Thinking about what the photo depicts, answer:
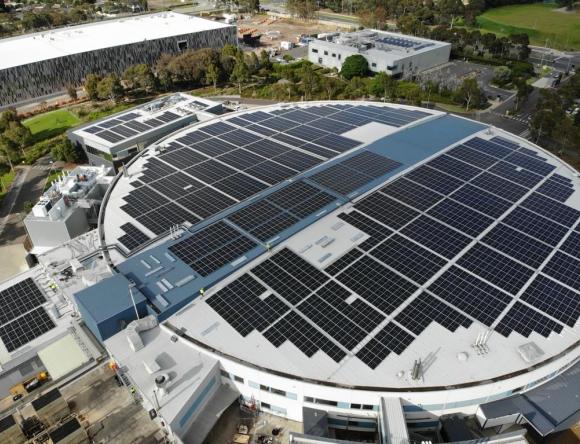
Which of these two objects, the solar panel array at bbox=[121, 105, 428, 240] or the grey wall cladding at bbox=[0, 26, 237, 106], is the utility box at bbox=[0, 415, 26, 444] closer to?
the solar panel array at bbox=[121, 105, 428, 240]

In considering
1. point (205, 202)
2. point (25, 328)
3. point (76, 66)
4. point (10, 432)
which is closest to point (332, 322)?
point (205, 202)

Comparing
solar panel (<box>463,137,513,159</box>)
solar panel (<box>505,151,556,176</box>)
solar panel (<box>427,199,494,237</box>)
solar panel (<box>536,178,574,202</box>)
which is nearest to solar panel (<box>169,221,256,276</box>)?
solar panel (<box>427,199,494,237</box>)

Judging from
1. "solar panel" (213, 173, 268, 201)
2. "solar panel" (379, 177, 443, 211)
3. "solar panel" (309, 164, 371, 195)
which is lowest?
"solar panel" (379, 177, 443, 211)

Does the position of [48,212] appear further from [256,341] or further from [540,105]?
[540,105]

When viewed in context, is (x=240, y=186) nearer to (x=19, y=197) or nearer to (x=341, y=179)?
(x=341, y=179)

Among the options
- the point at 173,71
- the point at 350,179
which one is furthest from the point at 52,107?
the point at 350,179

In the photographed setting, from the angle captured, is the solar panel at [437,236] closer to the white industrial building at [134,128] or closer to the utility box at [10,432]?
the utility box at [10,432]

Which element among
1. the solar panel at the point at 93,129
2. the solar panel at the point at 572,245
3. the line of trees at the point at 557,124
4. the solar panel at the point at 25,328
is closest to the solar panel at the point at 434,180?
the solar panel at the point at 572,245
